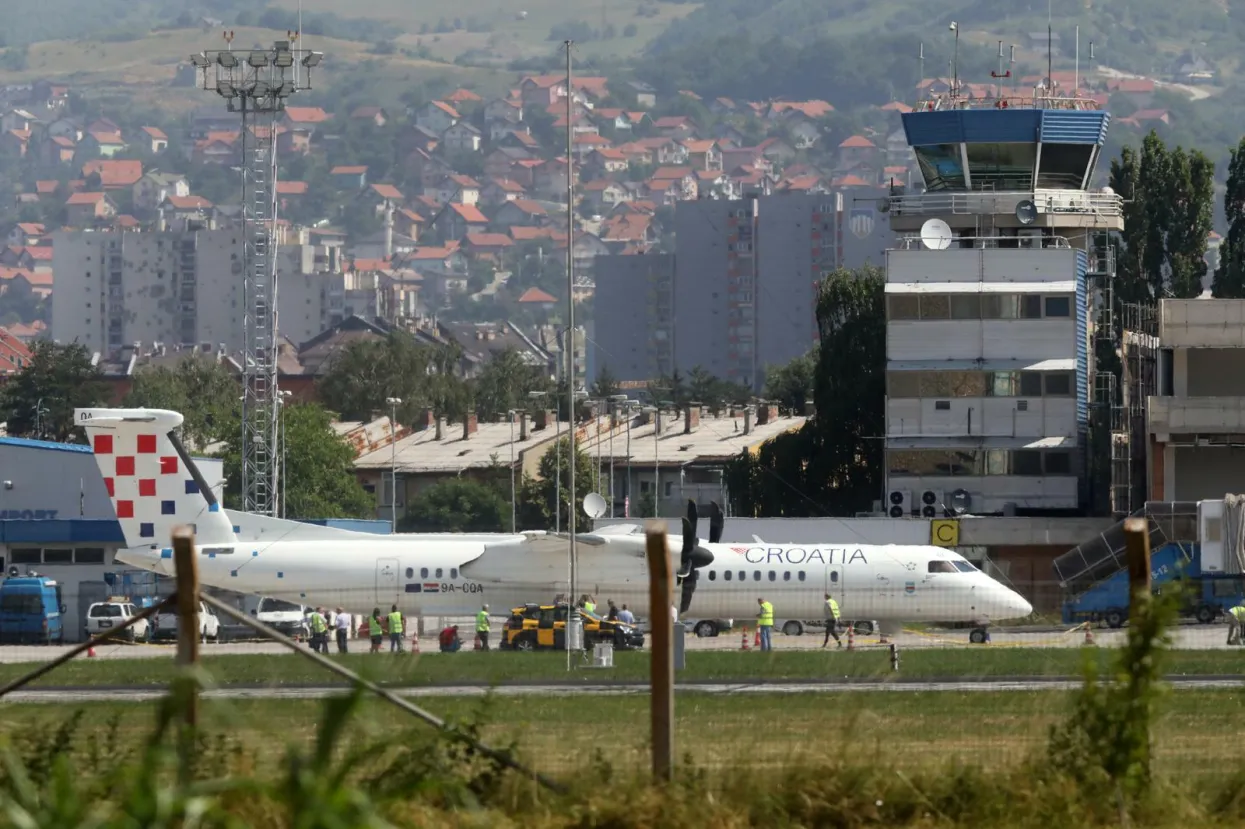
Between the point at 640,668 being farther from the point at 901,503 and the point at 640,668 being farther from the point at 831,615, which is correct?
the point at 901,503

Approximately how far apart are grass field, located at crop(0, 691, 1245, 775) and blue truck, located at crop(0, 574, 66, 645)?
32815mm

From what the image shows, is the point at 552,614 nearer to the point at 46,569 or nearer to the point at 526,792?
the point at 46,569

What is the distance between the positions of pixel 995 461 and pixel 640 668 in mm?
34616

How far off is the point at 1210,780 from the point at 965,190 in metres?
58.3

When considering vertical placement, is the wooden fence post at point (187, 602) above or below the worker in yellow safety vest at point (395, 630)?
above

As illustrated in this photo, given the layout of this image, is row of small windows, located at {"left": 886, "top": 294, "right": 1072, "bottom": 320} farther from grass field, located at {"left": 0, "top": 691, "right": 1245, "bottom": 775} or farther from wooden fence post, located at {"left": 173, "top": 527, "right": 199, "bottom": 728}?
wooden fence post, located at {"left": 173, "top": 527, "right": 199, "bottom": 728}

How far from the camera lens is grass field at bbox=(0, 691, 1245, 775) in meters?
16.4

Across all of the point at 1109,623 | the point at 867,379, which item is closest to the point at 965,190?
the point at 867,379

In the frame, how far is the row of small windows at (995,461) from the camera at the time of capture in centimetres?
7012

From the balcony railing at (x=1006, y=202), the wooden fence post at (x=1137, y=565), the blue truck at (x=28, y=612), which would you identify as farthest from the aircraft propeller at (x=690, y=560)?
the wooden fence post at (x=1137, y=565)

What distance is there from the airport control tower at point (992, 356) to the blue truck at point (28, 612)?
28.2 m

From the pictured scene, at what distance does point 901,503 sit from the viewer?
233ft

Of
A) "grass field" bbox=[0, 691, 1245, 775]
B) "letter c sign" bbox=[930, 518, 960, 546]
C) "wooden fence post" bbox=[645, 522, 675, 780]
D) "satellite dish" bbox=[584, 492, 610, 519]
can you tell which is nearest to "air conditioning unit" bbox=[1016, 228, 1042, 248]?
"letter c sign" bbox=[930, 518, 960, 546]

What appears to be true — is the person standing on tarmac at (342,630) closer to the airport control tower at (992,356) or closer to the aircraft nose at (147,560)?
the aircraft nose at (147,560)
